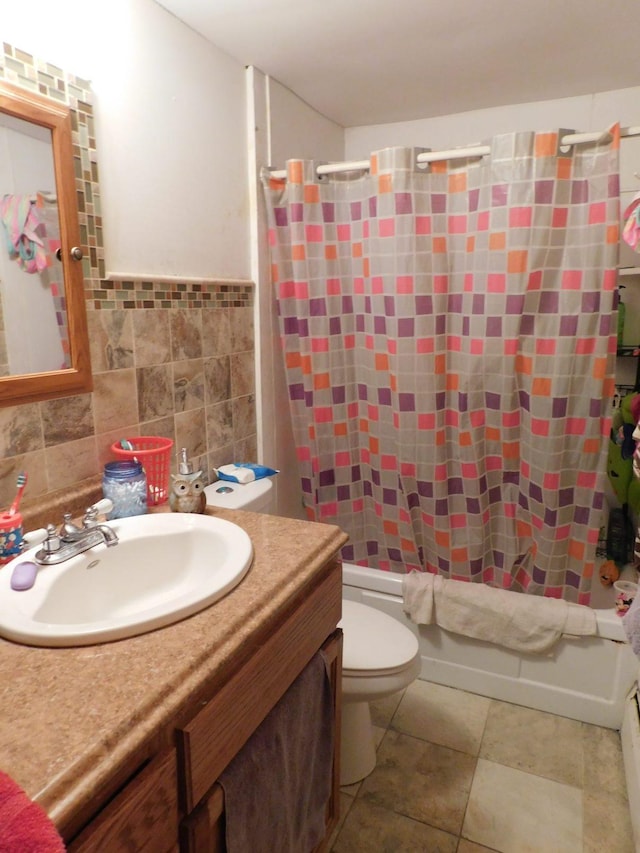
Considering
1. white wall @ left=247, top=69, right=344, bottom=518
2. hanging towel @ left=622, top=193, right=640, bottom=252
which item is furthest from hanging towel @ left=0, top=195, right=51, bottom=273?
hanging towel @ left=622, top=193, right=640, bottom=252

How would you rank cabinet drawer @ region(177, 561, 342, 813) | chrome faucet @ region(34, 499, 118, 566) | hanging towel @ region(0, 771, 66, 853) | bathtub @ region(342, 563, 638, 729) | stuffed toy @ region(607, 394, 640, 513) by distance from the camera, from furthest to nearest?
stuffed toy @ region(607, 394, 640, 513) → bathtub @ region(342, 563, 638, 729) → chrome faucet @ region(34, 499, 118, 566) → cabinet drawer @ region(177, 561, 342, 813) → hanging towel @ region(0, 771, 66, 853)

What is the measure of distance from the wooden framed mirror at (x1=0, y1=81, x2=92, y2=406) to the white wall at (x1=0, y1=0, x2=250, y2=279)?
127 mm

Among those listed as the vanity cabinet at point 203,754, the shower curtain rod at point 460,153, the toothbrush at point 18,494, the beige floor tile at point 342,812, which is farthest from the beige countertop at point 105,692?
the shower curtain rod at point 460,153

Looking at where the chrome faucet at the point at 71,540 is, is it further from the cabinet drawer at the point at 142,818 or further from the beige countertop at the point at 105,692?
the cabinet drawer at the point at 142,818

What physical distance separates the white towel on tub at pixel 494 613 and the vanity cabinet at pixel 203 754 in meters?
0.92

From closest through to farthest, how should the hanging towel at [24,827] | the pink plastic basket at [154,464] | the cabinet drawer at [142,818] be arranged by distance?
the hanging towel at [24,827] → the cabinet drawer at [142,818] → the pink plastic basket at [154,464]

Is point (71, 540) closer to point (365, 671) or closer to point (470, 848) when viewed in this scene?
point (365, 671)

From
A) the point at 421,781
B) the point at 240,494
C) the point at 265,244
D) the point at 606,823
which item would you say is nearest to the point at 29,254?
the point at 240,494

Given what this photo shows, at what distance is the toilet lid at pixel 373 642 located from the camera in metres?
1.46

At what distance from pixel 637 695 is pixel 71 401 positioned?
1.77m

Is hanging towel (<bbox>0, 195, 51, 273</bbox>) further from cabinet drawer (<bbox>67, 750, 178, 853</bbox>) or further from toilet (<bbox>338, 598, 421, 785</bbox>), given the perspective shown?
toilet (<bbox>338, 598, 421, 785</bbox>)

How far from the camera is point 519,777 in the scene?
5.25 ft

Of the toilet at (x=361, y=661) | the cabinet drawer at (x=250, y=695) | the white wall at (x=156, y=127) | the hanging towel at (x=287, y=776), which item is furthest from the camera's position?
the toilet at (x=361, y=661)

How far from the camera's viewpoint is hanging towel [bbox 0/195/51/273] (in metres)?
1.10
